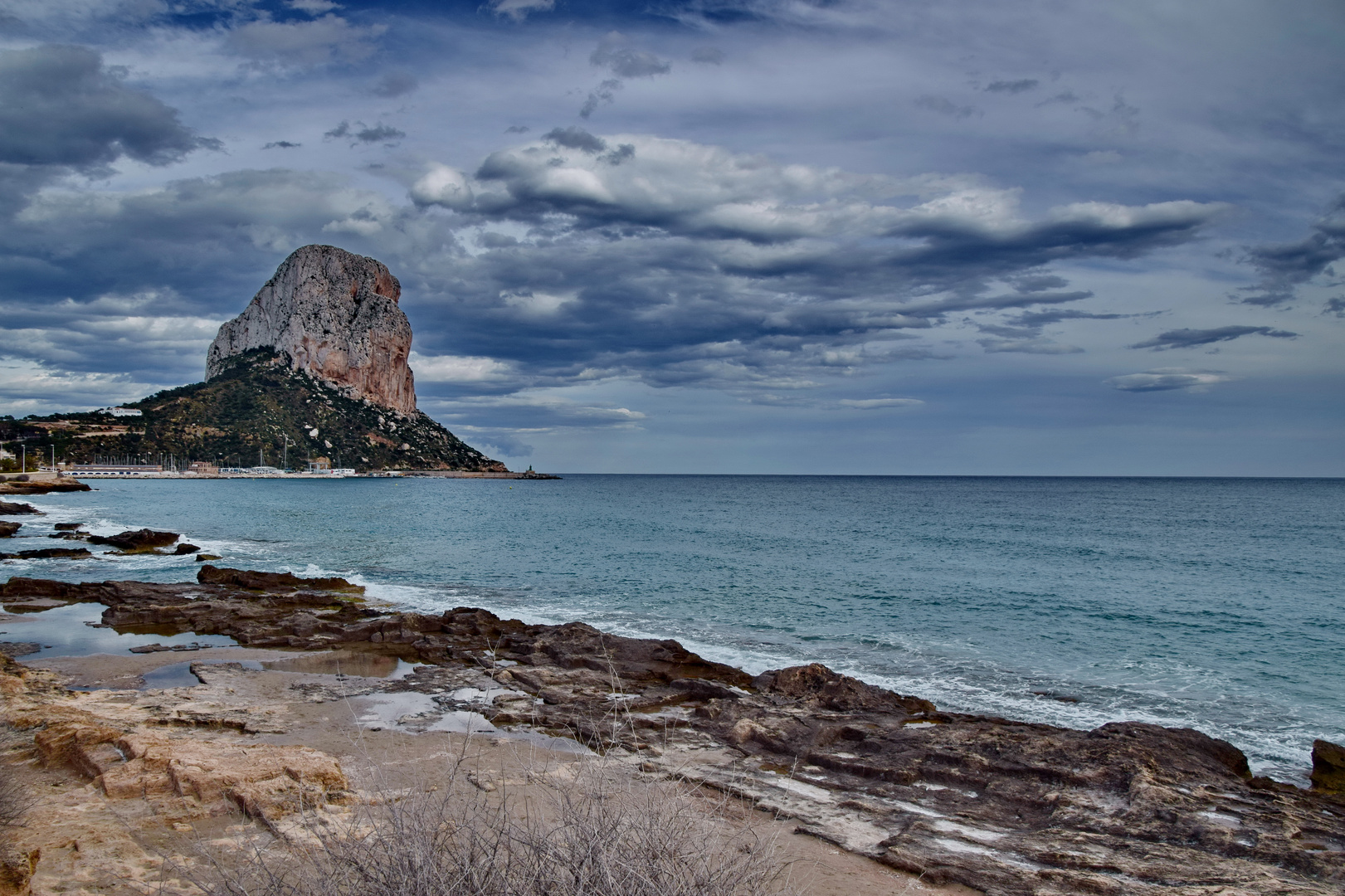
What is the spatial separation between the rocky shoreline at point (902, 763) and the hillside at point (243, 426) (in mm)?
139731

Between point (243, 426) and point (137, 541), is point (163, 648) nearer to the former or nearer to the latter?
point (137, 541)

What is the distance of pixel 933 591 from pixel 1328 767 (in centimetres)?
1549

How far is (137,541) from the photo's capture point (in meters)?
32.6

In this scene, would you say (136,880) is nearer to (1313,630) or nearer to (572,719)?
(572,719)

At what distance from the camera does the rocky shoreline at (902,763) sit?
686cm

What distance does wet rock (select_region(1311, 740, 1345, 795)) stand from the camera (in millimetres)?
9648

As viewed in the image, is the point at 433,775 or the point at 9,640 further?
the point at 9,640

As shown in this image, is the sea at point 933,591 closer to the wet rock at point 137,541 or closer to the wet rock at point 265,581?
the wet rock at point 265,581

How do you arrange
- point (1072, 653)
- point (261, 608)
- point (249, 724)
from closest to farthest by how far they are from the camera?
1. point (249, 724)
2. point (1072, 653)
3. point (261, 608)

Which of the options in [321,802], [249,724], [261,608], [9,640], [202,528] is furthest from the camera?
[202,528]

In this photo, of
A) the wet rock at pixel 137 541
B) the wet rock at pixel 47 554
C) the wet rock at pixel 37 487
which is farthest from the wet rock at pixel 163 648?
the wet rock at pixel 37 487

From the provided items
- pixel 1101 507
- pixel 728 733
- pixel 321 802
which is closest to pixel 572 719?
pixel 728 733

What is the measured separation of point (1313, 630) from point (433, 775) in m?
22.8

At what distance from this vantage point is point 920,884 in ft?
20.7
